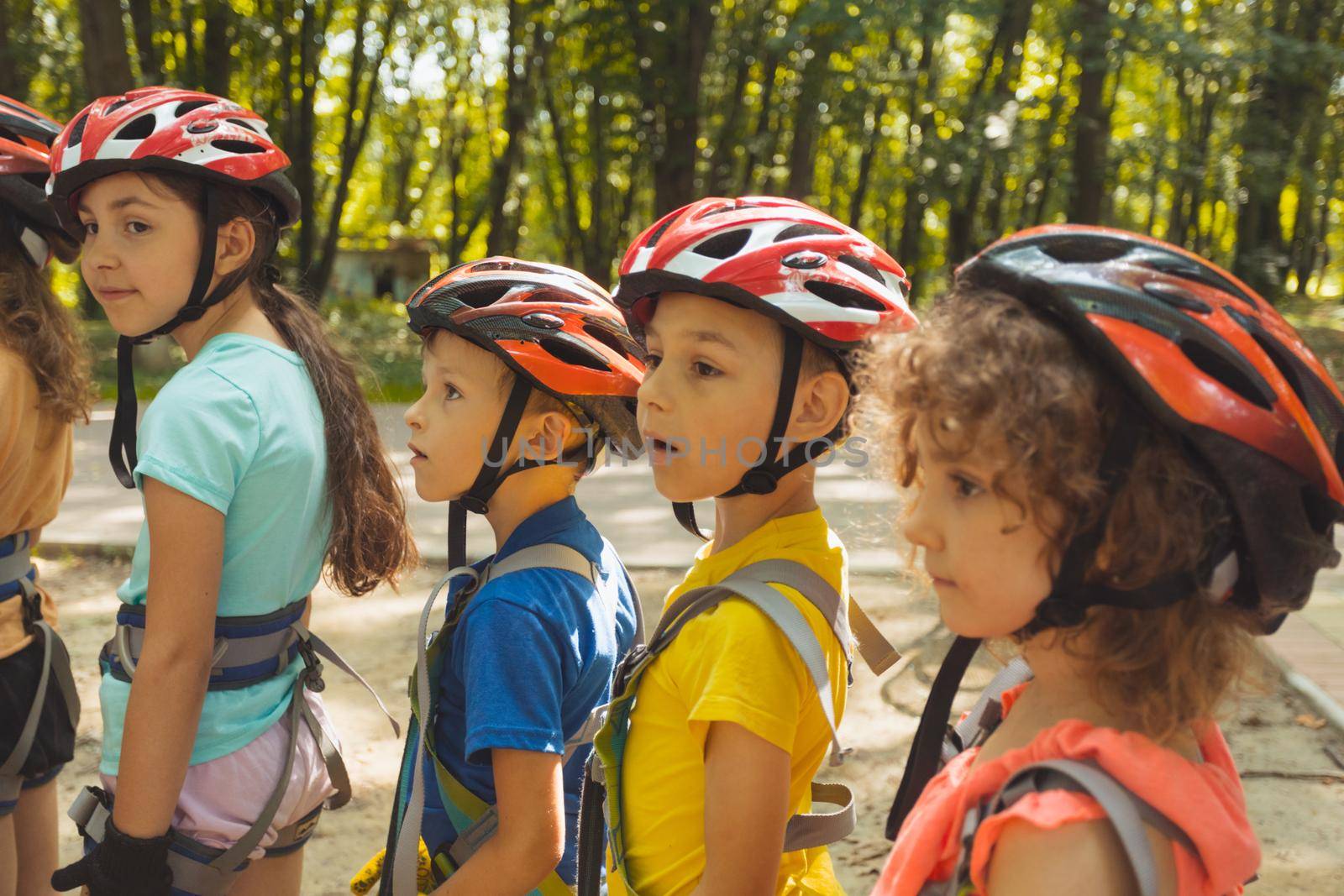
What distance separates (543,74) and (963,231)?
28.9ft

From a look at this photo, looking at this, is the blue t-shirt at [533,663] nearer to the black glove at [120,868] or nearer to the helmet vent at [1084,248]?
the black glove at [120,868]

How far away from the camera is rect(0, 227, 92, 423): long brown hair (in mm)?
2742

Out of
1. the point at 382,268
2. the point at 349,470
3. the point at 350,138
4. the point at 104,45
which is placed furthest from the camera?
the point at 382,268

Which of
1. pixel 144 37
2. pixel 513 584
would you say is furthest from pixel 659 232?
pixel 144 37

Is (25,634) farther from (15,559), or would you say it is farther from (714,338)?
(714,338)

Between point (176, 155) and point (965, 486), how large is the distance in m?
1.87

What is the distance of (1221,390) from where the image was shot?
1.36 m

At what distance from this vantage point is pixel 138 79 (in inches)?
621

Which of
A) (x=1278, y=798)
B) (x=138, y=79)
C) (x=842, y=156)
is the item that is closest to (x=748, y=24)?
(x=138, y=79)

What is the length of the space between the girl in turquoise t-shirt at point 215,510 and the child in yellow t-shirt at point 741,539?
2.51 feet

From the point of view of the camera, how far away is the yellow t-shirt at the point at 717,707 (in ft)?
5.75

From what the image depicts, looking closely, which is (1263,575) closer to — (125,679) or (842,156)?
(125,679)

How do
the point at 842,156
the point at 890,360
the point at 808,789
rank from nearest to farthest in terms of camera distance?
the point at 890,360 < the point at 808,789 < the point at 842,156

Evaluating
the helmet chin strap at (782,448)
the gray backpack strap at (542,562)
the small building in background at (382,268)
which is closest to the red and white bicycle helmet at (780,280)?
the helmet chin strap at (782,448)
